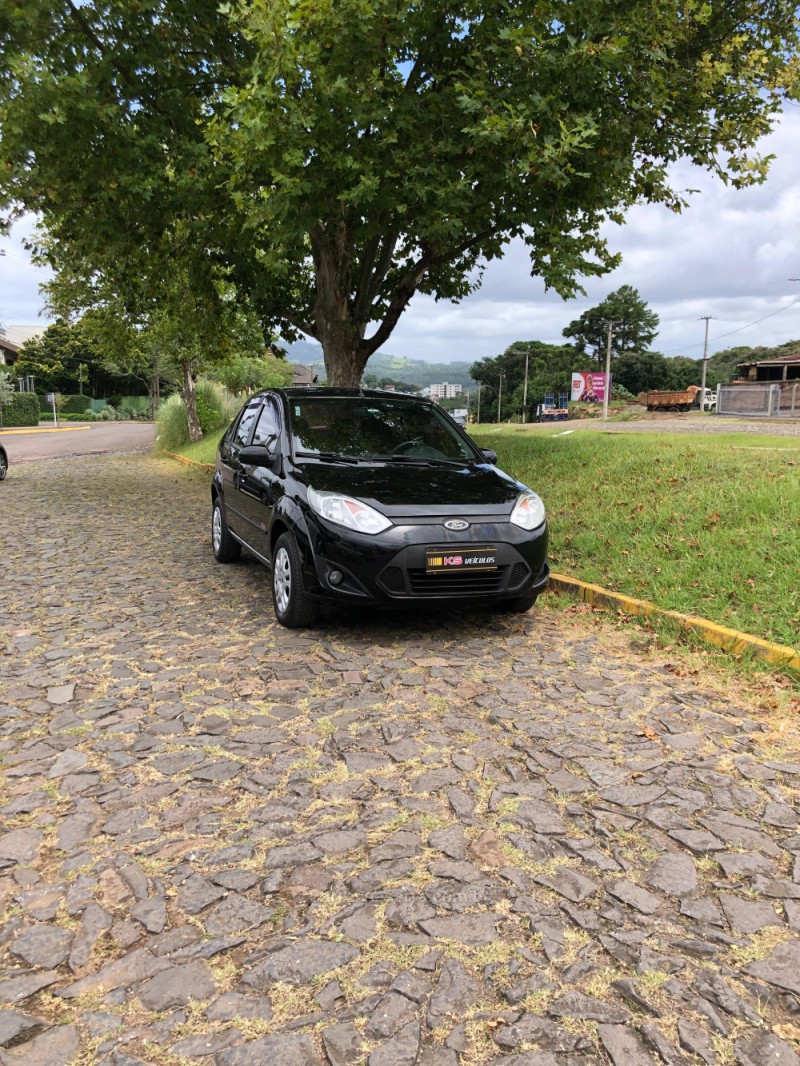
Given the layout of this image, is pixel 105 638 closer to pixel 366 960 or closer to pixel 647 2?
pixel 366 960

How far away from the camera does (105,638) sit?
5398 mm

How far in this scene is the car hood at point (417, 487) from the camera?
5172 millimetres

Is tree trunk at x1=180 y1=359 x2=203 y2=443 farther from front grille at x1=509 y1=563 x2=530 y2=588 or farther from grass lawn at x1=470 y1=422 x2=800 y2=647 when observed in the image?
front grille at x1=509 y1=563 x2=530 y2=588

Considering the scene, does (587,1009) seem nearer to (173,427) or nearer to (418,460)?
(418,460)

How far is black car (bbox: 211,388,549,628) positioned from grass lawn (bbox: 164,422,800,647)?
126cm

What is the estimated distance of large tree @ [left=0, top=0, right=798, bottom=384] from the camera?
8.29 m

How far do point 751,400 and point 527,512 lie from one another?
95.4 ft

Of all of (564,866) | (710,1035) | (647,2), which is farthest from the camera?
(647,2)

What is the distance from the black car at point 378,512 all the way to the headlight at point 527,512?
0.01 m

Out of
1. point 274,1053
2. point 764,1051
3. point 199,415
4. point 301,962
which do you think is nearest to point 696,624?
point 764,1051


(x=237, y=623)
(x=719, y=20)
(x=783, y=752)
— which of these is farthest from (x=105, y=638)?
(x=719, y=20)

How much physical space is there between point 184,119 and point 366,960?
1261 centimetres

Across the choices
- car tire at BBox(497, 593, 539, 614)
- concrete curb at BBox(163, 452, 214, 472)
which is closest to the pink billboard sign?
concrete curb at BBox(163, 452, 214, 472)

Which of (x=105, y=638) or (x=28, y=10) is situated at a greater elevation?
(x=28, y=10)
